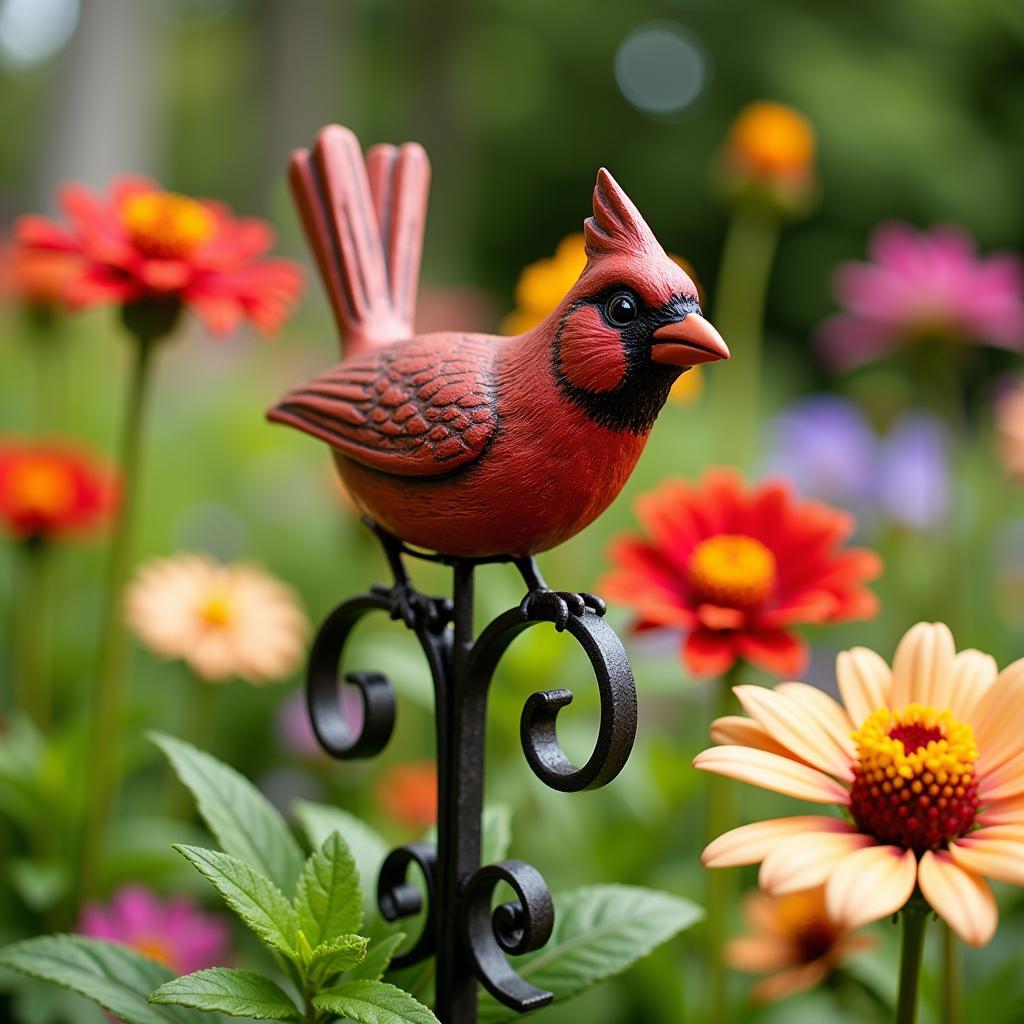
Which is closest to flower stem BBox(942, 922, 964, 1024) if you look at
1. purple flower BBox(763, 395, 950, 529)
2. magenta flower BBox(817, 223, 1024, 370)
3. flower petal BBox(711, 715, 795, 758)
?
flower petal BBox(711, 715, 795, 758)

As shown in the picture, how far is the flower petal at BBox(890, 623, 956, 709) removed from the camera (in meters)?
0.55

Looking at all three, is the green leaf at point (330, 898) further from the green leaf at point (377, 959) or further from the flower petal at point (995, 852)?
the flower petal at point (995, 852)

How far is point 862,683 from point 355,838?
0.30m

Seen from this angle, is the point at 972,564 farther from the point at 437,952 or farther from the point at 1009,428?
the point at 437,952

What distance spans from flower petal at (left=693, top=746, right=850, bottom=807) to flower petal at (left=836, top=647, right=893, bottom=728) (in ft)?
0.18

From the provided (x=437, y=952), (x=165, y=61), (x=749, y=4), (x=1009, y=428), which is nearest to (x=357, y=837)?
(x=437, y=952)

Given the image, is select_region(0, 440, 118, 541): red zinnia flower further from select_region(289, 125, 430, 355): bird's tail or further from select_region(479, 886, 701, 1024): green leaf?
select_region(479, 886, 701, 1024): green leaf

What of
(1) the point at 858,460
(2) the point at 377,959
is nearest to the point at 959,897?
(2) the point at 377,959

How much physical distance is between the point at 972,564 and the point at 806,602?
3.97 feet

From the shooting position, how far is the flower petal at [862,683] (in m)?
0.55

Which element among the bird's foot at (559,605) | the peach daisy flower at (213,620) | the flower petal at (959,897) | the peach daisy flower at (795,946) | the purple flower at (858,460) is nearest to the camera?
the flower petal at (959,897)

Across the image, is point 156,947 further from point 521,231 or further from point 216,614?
point 521,231

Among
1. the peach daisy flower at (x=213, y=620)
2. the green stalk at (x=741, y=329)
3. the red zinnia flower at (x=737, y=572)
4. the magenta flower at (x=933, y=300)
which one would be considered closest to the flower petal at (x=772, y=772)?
the red zinnia flower at (x=737, y=572)

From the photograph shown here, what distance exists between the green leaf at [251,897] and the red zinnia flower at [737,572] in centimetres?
24
